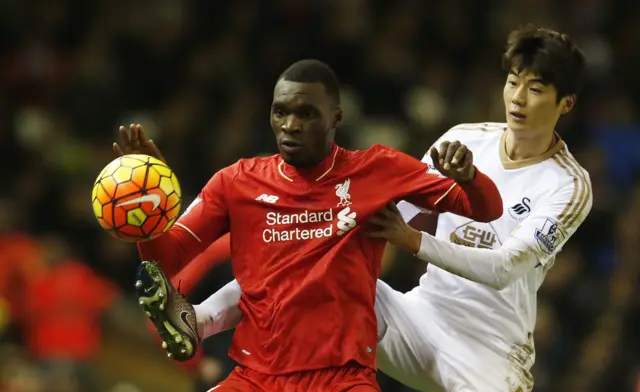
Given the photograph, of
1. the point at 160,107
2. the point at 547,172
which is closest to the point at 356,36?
the point at 160,107

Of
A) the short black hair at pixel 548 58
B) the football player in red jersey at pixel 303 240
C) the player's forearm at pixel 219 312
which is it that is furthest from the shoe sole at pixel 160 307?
the short black hair at pixel 548 58

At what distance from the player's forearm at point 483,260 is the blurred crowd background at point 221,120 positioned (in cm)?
319

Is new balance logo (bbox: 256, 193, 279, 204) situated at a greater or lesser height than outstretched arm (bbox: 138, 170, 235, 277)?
greater

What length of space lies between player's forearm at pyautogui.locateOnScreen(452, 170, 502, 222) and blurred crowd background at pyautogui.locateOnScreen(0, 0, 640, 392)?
351 cm

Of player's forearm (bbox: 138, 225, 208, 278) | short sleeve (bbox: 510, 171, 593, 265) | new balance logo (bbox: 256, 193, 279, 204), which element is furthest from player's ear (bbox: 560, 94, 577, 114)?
player's forearm (bbox: 138, 225, 208, 278)

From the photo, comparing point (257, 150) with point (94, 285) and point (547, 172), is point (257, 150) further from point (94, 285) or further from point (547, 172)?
point (547, 172)

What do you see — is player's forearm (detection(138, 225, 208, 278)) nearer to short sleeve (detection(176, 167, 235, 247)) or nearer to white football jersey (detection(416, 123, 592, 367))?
short sleeve (detection(176, 167, 235, 247))

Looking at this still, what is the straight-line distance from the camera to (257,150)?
10633mm

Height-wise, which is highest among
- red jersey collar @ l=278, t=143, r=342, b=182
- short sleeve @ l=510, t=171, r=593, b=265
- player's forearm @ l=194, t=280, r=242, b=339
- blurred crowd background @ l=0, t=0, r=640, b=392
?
red jersey collar @ l=278, t=143, r=342, b=182

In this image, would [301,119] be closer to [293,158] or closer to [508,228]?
[293,158]

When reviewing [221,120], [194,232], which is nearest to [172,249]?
[194,232]

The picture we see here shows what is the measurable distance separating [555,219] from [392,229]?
0.94m

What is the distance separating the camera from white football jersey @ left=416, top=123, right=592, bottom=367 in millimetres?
6309

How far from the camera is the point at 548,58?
20.8 ft
